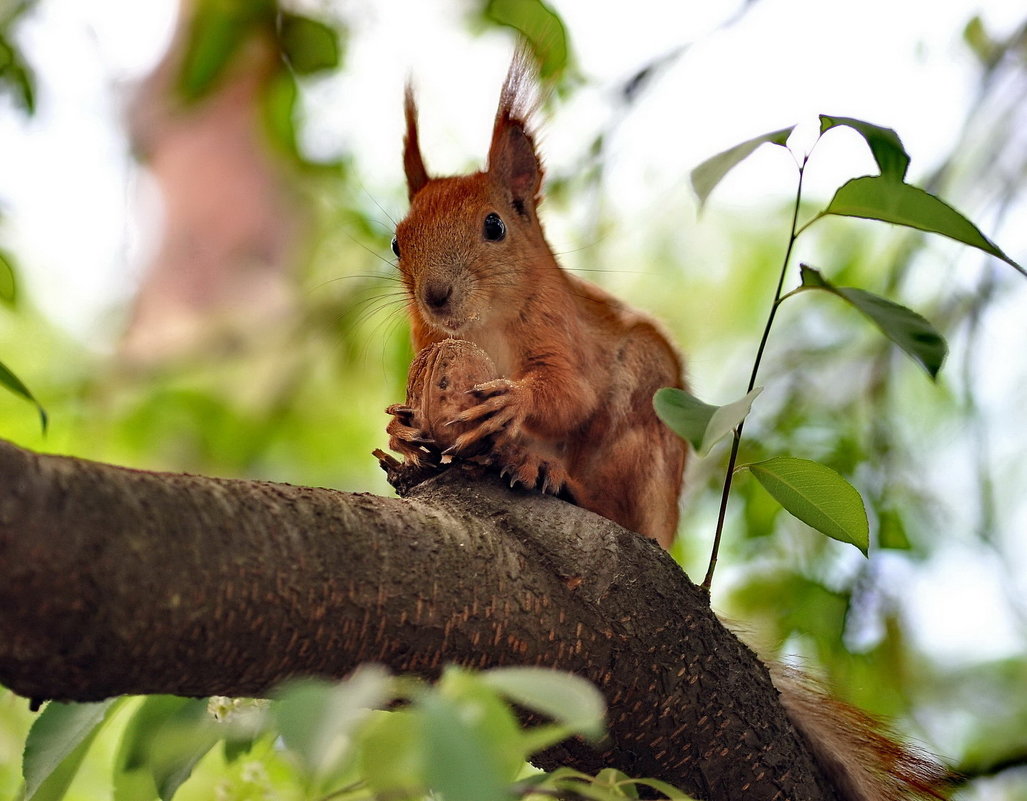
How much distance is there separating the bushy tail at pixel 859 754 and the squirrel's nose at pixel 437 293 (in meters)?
0.80

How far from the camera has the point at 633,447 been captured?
5.84 ft

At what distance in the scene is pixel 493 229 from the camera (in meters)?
1.91

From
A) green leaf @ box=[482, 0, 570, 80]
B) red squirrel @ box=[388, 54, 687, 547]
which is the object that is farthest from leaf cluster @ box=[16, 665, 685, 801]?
green leaf @ box=[482, 0, 570, 80]

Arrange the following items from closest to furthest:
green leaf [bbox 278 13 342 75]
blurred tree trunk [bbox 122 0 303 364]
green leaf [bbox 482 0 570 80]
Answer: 1. green leaf [bbox 482 0 570 80]
2. green leaf [bbox 278 13 342 75]
3. blurred tree trunk [bbox 122 0 303 364]

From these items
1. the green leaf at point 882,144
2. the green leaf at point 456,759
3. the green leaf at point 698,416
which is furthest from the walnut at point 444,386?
the green leaf at point 456,759

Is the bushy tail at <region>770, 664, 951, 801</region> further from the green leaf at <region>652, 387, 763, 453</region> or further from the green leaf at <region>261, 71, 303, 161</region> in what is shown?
the green leaf at <region>261, 71, 303, 161</region>

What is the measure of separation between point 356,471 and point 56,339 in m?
1.25

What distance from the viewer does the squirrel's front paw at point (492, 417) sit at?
133 centimetres

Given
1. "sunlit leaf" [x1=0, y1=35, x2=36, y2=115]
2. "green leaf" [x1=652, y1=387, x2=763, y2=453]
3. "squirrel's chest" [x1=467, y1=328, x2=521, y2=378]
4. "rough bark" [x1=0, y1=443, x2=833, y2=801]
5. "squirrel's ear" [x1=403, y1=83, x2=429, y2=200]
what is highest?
"squirrel's ear" [x1=403, y1=83, x2=429, y2=200]

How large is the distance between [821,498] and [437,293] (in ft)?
2.90

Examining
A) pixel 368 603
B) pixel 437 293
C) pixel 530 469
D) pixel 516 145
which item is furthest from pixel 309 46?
pixel 368 603

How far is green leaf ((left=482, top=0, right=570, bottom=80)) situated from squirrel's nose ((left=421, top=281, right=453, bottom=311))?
402 mm

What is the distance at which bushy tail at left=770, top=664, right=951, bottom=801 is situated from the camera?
144 cm

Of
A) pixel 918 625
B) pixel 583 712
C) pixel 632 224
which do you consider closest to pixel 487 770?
pixel 583 712
